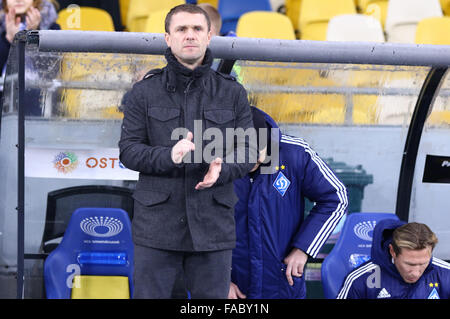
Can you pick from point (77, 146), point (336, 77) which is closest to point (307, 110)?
point (336, 77)

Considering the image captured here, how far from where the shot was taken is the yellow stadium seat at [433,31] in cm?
631

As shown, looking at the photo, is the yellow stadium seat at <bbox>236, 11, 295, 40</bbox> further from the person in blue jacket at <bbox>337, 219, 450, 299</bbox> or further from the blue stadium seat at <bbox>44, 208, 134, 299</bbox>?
the person in blue jacket at <bbox>337, 219, 450, 299</bbox>

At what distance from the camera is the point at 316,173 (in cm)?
334

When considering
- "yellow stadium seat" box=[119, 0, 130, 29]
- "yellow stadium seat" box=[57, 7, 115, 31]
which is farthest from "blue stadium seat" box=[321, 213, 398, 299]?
"yellow stadium seat" box=[119, 0, 130, 29]

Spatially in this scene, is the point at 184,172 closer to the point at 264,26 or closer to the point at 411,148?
the point at 411,148

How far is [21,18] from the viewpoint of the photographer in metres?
4.52

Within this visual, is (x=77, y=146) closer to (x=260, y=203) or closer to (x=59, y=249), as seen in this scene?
(x=59, y=249)

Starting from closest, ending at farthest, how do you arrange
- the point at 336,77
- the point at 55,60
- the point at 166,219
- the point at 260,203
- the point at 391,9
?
the point at 166,219 → the point at 260,203 → the point at 55,60 → the point at 336,77 → the point at 391,9

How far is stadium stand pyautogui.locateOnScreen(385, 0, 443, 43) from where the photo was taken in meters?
6.81

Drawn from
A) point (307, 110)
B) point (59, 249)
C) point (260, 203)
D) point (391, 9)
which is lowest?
point (59, 249)

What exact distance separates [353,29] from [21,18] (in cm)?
302

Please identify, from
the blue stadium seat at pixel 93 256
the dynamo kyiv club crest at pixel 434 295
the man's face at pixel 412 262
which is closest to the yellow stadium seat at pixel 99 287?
the blue stadium seat at pixel 93 256

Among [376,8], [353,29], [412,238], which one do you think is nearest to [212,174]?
[412,238]

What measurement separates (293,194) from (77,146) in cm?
122
